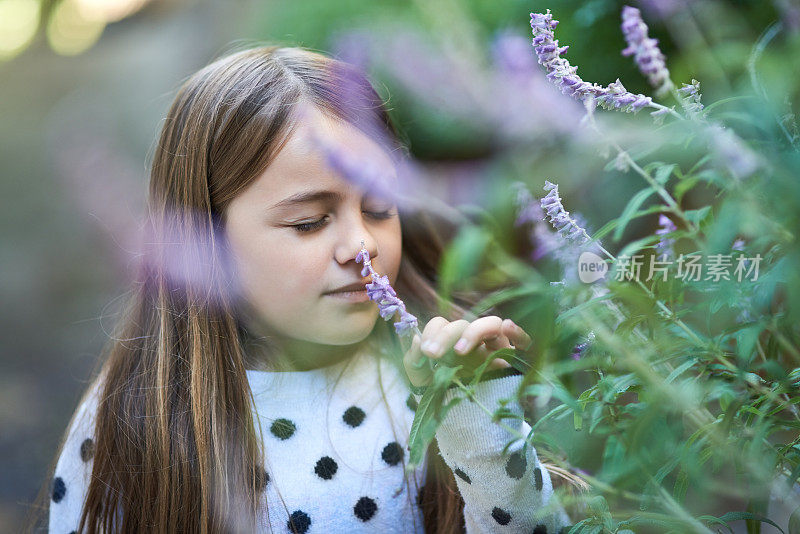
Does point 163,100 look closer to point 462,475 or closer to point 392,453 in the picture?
point 392,453

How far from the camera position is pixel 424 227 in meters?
1.12

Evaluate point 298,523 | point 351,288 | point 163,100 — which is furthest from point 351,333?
point 163,100

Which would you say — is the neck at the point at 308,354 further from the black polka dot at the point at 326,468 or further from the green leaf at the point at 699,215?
the green leaf at the point at 699,215

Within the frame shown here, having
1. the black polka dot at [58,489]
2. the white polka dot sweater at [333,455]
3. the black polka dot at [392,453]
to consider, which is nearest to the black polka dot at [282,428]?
the white polka dot sweater at [333,455]

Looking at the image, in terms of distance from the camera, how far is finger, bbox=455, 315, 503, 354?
2.00 feet

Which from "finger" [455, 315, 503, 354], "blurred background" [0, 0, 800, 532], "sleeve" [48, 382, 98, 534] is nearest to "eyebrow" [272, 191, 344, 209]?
"blurred background" [0, 0, 800, 532]

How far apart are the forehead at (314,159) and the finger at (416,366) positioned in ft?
0.68

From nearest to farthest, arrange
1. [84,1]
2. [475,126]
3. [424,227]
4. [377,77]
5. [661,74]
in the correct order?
1. [661,74]
2. [475,126]
3. [377,77]
4. [424,227]
5. [84,1]

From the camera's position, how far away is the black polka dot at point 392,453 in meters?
0.94

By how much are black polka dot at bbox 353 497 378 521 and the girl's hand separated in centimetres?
31

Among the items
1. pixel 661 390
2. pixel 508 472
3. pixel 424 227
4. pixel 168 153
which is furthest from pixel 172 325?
pixel 661 390

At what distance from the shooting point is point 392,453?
0.94 metres

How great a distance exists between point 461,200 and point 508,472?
293mm

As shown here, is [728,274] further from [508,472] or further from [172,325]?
[172,325]
